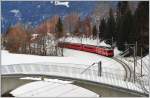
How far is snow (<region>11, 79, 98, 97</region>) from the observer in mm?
7023

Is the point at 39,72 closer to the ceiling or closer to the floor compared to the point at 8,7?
closer to the floor

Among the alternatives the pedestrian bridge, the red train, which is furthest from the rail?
the red train

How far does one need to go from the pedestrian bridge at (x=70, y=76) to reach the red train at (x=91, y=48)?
0.15 m

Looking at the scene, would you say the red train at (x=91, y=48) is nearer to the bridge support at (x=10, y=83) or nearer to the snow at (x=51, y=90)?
the snow at (x=51, y=90)

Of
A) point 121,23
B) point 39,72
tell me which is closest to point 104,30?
point 121,23

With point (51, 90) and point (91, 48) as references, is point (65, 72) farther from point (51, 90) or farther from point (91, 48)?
point (91, 48)

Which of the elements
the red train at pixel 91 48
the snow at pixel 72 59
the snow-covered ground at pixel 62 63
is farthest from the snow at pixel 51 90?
the red train at pixel 91 48

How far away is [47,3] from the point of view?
7059mm

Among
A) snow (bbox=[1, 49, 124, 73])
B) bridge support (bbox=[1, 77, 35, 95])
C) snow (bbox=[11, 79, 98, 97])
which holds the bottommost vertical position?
snow (bbox=[11, 79, 98, 97])

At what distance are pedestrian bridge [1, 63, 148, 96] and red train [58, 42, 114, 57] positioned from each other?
153mm

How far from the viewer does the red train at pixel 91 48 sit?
23.3 feet

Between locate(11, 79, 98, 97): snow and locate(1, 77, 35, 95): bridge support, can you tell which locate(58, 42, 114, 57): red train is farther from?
locate(1, 77, 35, 95): bridge support

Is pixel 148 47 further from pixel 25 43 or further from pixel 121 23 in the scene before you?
pixel 25 43

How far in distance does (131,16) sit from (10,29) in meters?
0.94
